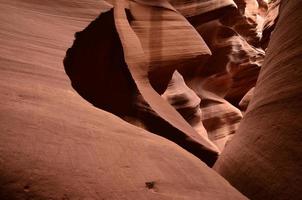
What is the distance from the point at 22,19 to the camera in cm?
335

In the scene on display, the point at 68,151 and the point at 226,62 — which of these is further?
the point at 226,62

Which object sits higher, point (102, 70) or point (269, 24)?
→ point (102, 70)

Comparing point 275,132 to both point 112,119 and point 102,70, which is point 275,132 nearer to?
point 112,119

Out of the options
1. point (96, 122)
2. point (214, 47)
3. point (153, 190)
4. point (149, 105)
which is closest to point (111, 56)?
point (149, 105)

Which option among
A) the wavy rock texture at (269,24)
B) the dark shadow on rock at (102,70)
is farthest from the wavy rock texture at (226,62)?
the dark shadow on rock at (102,70)

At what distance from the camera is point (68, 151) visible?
1.54 meters

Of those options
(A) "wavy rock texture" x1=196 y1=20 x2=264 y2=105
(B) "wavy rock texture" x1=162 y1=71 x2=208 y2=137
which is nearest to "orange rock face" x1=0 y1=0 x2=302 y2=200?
(B) "wavy rock texture" x1=162 y1=71 x2=208 y2=137

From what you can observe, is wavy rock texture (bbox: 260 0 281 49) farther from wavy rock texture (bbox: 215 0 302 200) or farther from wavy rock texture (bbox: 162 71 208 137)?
wavy rock texture (bbox: 215 0 302 200)

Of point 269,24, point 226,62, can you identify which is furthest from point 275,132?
point 269,24

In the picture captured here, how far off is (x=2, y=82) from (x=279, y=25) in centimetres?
225

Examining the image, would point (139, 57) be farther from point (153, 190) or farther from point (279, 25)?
point (153, 190)

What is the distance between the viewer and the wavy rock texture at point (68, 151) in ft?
4.39

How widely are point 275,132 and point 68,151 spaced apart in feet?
4.38

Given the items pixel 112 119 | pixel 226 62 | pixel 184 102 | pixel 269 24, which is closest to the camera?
pixel 112 119
